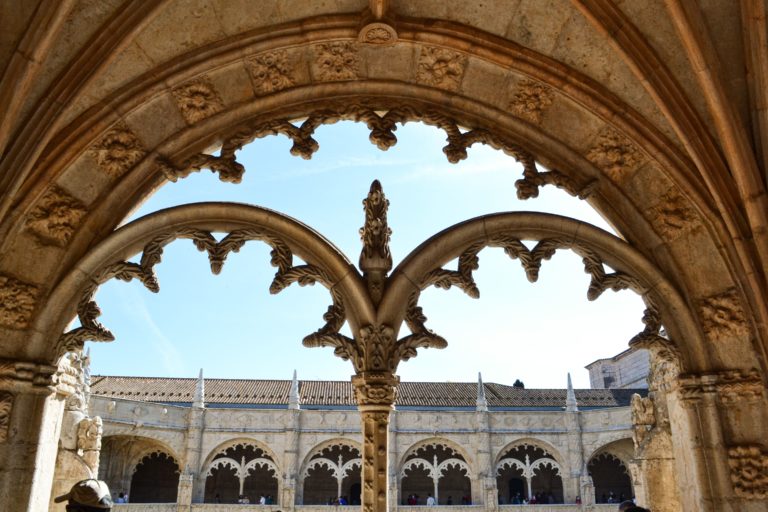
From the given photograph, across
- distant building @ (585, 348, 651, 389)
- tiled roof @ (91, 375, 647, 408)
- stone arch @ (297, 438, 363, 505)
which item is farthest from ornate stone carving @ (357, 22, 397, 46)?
distant building @ (585, 348, 651, 389)

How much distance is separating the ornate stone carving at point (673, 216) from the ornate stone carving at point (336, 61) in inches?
110

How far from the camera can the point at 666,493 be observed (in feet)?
23.9

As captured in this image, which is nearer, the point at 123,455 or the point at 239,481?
the point at 123,455

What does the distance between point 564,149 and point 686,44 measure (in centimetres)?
146

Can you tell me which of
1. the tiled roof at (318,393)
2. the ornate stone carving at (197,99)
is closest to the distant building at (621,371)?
the tiled roof at (318,393)

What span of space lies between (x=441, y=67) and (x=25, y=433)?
420 cm

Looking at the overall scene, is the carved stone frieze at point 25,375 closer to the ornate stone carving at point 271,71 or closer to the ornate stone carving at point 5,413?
the ornate stone carving at point 5,413

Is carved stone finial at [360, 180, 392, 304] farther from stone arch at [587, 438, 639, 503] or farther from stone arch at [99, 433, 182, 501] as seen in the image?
stone arch at [587, 438, 639, 503]

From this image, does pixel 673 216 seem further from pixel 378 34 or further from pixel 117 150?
pixel 117 150

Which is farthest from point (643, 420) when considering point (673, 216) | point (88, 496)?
point (88, 496)

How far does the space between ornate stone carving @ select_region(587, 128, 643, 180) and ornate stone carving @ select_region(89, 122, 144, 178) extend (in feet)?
12.3

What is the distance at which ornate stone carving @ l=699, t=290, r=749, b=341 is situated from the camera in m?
5.05

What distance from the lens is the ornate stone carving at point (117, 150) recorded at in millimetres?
5207

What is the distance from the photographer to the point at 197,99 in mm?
5410
